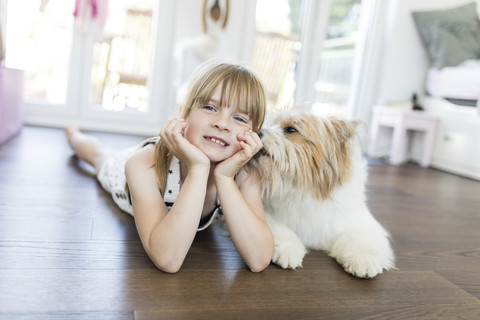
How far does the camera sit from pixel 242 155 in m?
1.26

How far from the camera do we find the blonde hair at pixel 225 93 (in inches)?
52.5

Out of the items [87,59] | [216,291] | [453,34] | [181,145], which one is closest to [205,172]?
[181,145]

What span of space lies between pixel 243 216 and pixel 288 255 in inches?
9.2

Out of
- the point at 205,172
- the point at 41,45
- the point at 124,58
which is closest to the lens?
the point at 205,172

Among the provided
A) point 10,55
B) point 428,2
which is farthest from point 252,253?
point 428,2

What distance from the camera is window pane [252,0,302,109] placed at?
484 cm

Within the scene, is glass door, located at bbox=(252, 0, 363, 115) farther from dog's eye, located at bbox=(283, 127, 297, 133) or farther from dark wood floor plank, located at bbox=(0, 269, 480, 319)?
dark wood floor plank, located at bbox=(0, 269, 480, 319)

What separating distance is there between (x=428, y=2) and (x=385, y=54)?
2.59ft

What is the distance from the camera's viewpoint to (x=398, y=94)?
5199 mm

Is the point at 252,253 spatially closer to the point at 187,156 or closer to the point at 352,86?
the point at 187,156

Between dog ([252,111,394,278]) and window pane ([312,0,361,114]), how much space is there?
3.61 m

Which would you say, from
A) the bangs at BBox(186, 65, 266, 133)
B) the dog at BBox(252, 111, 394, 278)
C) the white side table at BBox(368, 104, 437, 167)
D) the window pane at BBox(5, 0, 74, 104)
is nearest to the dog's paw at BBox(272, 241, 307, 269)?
the dog at BBox(252, 111, 394, 278)

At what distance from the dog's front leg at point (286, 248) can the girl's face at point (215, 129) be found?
0.36 m

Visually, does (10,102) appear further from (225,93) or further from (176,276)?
(176,276)
